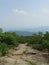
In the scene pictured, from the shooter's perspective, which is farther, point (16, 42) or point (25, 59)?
point (16, 42)

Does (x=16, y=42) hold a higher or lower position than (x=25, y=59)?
higher

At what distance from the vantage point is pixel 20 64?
14.3 meters

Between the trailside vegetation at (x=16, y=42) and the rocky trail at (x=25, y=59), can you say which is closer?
the rocky trail at (x=25, y=59)

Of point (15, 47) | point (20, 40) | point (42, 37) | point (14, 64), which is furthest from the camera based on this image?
point (20, 40)

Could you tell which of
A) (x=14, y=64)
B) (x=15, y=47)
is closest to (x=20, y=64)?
(x=14, y=64)

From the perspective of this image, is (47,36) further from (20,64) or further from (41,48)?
(20,64)

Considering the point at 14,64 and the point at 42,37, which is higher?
the point at 42,37

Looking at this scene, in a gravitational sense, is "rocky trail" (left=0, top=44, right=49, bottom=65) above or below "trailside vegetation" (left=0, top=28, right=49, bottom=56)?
below

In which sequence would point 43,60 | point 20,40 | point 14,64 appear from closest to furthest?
point 14,64
point 43,60
point 20,40

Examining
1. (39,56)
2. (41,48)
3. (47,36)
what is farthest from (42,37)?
(39,56)

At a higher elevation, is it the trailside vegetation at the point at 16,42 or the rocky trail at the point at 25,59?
the trailside vegetation at the point at 16,42

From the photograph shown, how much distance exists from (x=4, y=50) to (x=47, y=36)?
7.18 metres

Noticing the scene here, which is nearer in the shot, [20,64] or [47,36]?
[20,64]

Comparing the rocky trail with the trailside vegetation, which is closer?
the rocky trail
